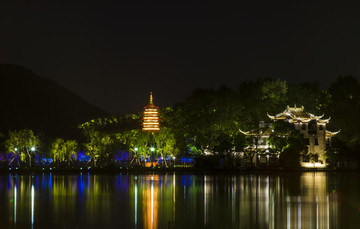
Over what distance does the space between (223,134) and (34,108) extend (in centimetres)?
10975

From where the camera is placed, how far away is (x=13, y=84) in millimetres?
188500

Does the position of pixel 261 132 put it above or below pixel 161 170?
above

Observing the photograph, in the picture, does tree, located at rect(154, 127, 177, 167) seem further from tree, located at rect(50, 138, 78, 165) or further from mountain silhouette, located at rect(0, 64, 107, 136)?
mountain silhouette, located at rect(0, 64, 107, 136)

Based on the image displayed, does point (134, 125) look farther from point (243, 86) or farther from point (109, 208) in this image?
point (109, 208)

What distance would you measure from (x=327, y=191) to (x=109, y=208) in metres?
16.2

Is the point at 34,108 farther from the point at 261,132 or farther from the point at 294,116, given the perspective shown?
the point at 294,116

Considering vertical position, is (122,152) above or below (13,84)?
below

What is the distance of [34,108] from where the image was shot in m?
176

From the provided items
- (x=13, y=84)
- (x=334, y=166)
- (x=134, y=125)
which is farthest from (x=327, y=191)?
(x=13, y=84)

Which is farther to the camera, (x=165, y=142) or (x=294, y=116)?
(x=165, y=142)

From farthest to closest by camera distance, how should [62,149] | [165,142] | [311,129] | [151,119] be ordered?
[151,119] → [62,149] → [165,142] → [311,129]

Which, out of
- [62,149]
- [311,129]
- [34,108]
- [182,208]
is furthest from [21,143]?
[34,108]

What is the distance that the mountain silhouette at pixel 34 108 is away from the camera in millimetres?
159250

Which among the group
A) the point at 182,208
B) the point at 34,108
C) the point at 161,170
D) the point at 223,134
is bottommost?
the point at 161,170
